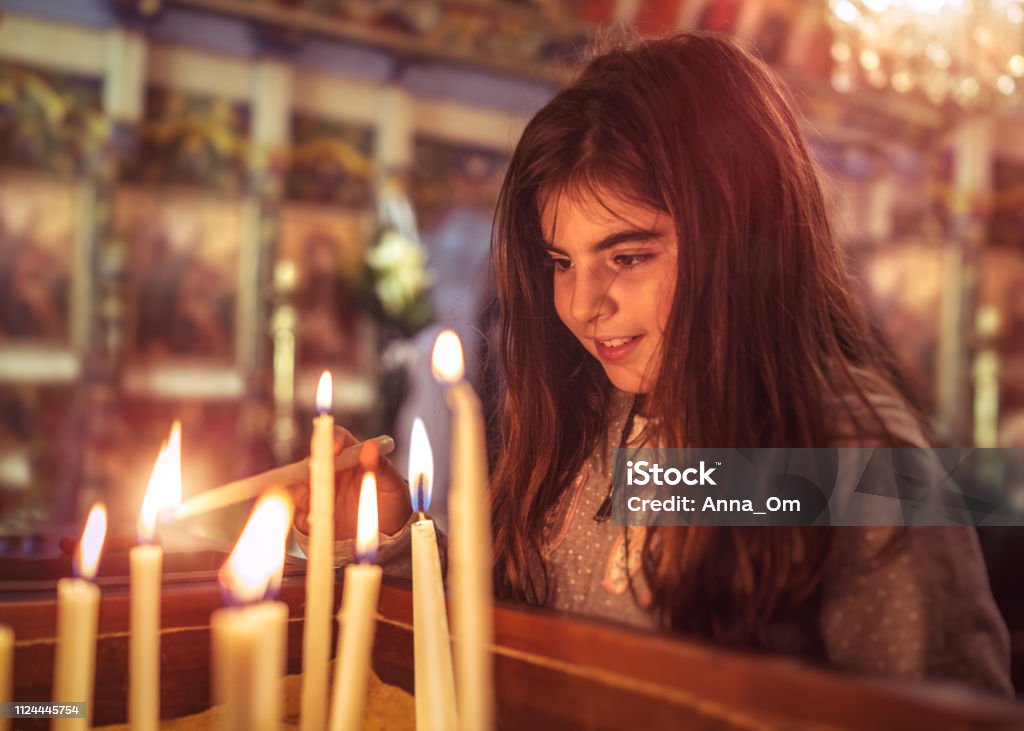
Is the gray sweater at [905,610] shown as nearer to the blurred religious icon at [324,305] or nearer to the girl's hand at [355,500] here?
the girl's hand at [355,500]

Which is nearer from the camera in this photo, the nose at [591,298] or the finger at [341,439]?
the finger at [341,439]

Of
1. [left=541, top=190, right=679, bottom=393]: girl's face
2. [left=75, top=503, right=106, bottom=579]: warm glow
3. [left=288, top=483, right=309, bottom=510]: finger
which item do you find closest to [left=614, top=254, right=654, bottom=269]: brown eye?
[left=541, top=190, right=679, bottom=393]: girl's face

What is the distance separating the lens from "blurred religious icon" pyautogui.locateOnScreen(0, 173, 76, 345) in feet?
19.7

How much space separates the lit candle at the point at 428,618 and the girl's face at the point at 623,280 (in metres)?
0.51

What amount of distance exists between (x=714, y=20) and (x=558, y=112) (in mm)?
6943

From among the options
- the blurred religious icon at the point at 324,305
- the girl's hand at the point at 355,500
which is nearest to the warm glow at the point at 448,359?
the girl's hand at the point at 355,500

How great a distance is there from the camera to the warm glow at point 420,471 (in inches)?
33.2

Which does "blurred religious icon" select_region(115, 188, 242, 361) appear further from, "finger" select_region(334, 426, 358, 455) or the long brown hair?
"finger" select_region(334, 426, 358, 455)

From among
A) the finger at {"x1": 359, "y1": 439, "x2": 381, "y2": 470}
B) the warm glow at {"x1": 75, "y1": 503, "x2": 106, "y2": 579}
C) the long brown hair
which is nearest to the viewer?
the warm glow at {"x1": 75, "y1": 503, "x2": 106, "y2": 579}

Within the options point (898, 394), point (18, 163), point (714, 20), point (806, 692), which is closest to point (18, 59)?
point (18, 163)

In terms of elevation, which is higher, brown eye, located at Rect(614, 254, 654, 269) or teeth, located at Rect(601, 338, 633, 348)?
brown eye, located at Rect(614, 254, 654, 269)

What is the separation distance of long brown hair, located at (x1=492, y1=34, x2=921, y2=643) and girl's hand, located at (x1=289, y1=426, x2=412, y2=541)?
0.17 m

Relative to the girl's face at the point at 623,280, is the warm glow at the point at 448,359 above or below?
below

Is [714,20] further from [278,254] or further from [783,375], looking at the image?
[783,375]
